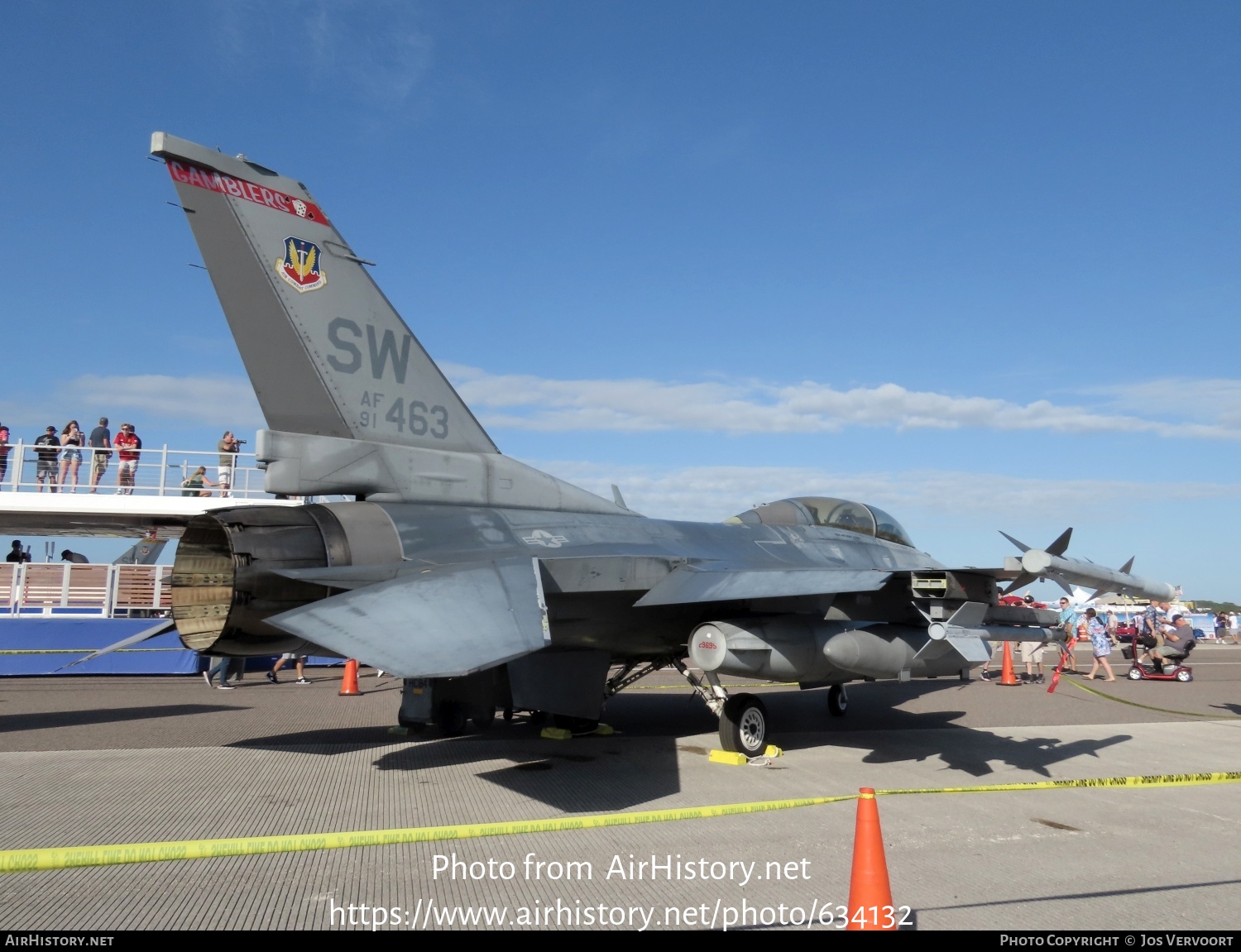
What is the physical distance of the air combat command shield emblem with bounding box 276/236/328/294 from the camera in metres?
7.22

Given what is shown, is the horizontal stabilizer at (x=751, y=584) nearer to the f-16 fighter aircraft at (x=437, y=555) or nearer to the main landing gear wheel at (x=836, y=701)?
the f-16 fighter aircraft at (x=437, y=555)

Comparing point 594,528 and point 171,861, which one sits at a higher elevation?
point 594,528

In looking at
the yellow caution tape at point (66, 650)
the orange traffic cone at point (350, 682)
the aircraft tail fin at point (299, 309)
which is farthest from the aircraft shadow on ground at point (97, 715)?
the aircraft tail fin at point (299, 309)

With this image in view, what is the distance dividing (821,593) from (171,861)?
16.5ft

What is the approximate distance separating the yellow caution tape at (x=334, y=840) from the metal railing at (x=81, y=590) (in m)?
13.6

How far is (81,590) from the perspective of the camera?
57.2 feet

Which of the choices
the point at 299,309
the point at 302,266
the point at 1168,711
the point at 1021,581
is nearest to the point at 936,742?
the point at 1021,581

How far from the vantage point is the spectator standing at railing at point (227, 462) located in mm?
18953

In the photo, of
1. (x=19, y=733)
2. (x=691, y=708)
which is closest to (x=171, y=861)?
(x=19, y=733)

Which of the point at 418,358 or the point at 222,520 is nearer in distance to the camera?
the point at 222,520

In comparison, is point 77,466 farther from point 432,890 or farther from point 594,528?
point 432,890

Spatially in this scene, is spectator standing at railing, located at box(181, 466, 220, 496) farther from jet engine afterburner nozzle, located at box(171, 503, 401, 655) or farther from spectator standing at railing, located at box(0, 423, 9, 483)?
jet engine afterburner nozzle, located at box(171, 503, 401, 655)

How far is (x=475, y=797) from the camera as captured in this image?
260 inches

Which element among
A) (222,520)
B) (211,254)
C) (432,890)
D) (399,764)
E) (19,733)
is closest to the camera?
(432,890)
